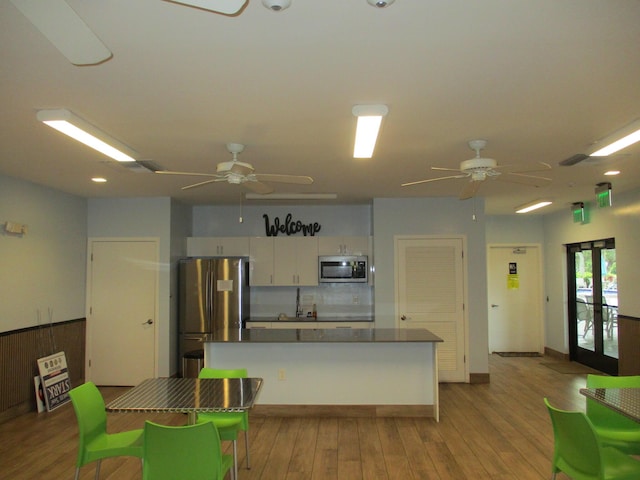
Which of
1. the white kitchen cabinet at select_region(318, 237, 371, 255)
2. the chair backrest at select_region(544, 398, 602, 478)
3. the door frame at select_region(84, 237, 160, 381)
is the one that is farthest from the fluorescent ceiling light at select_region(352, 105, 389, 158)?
the door frame at select_region(84, 237, 160, 381)

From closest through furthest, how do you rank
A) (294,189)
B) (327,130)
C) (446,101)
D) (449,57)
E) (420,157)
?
(449,57)
(446,101)
(327,130)
(420,157)
(294,189)

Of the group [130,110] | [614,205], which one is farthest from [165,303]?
[614,205]

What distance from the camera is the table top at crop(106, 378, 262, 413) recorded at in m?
2.81

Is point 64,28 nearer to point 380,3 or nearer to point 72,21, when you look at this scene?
point 72,21

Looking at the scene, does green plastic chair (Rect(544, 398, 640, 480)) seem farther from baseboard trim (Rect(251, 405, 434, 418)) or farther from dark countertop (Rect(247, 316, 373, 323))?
dark countertop (Rect(247, 316, 373, 323))

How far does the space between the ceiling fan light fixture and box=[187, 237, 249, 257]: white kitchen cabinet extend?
5.37 metres

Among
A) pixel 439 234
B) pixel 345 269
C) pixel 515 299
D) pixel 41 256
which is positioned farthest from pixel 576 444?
pixel 515 299

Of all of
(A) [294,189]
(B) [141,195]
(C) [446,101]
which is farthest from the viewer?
(B) [141,195]

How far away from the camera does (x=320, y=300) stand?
291 inches

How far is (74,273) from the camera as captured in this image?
630 cm

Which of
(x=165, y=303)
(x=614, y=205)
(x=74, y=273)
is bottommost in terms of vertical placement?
Answer: (x=165, y=303)

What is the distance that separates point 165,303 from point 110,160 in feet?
8.63

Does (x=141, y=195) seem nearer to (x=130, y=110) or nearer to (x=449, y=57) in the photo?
(x=130, y=110)

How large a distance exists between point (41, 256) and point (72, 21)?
15.5 feet
